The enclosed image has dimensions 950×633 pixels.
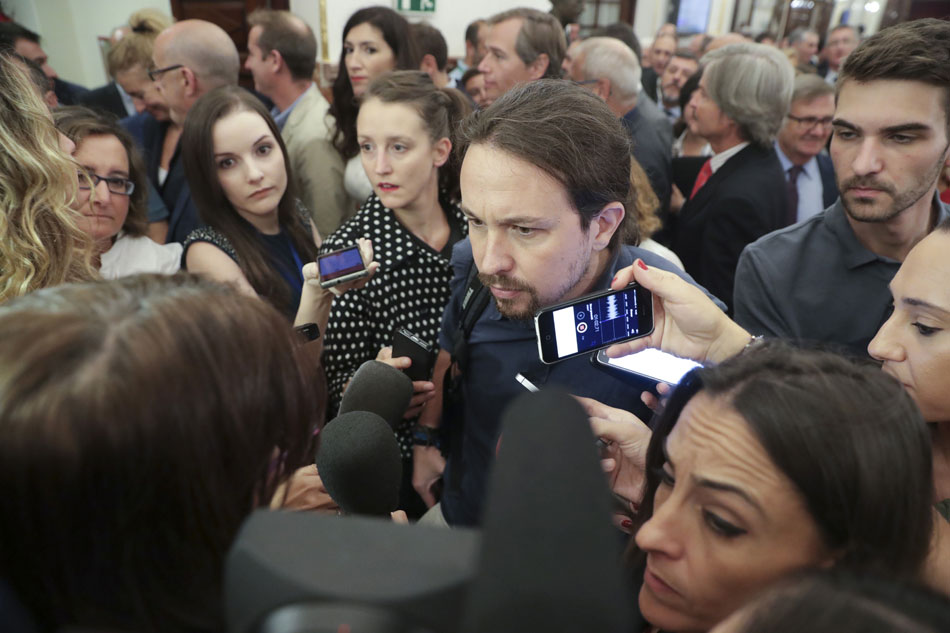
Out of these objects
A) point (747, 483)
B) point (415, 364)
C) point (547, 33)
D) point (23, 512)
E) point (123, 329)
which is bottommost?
point (415, 364)

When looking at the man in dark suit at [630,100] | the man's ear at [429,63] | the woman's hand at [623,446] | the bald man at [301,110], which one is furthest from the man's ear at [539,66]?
the woman's hand at [623,446]

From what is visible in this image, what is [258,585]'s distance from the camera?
1.29 feet

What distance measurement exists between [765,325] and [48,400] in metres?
1.62

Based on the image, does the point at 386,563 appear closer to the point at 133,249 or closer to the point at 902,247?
the point at 902,247

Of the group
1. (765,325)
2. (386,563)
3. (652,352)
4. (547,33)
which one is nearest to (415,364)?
(652,352)

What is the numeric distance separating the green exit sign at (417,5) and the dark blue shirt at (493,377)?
21.6ft

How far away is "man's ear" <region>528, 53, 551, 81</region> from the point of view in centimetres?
337

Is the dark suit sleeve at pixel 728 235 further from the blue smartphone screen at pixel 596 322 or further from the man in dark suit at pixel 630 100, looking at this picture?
the blue smartphone screen at pixel 596 322

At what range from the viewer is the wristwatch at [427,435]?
1787 mm

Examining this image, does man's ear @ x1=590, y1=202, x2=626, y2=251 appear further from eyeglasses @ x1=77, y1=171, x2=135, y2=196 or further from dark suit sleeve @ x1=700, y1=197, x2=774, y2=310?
eyeglasses @ x1=77, y1=171, x2=135, y2=196

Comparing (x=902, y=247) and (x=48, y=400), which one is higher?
(x=48, y=400)

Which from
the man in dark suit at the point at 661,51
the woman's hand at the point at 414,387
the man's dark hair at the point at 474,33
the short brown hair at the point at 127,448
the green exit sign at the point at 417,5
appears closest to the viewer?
the short brown hair at the point at 127,448

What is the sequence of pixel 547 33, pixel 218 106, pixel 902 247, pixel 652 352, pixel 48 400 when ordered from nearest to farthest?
pixel 48 400 < pixel 652 352 < pixel 902 247 < pixel 218 106 < pixel 547 33

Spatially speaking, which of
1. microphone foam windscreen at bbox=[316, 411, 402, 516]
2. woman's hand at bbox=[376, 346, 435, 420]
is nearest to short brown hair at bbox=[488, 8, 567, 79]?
woman's hand at bbox=[376, 346, 435, 420]
